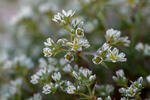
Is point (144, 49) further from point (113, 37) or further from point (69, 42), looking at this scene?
point (69, 42)

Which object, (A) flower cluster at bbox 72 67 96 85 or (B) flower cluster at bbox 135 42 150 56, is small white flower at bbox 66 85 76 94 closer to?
(A) flower cluster at bbox 72 67 96 85

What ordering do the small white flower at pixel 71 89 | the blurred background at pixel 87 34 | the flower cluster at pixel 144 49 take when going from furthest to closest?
the blurred background at pixel 87 34 < the flower cluster at pixel 144 49 < the small white flower at pixel 71 89

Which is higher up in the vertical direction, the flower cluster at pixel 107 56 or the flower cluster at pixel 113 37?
the flower cluster at pixel 113 37

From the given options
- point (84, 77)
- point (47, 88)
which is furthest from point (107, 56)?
point (47, 88)

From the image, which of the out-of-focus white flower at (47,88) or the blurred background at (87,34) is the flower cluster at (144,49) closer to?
the blurred background at (87,34)

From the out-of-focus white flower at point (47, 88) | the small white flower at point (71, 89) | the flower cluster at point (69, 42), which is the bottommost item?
the small white flower at point (71, 89)

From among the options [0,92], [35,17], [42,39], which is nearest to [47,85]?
[0,92]

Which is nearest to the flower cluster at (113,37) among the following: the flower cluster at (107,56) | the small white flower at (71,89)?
the flower cluster at (107,56)

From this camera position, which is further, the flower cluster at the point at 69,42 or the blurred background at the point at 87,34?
the blurred background at the point at 87,34

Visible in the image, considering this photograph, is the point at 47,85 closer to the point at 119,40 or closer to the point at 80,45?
the point at 80,45
